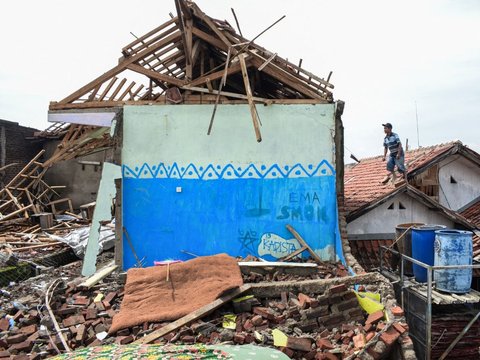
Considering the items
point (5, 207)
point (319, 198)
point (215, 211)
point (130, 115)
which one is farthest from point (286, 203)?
point (5, 207)

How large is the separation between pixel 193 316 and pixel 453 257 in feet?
18.5

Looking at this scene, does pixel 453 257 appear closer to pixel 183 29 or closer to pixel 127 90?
pixel 183 29

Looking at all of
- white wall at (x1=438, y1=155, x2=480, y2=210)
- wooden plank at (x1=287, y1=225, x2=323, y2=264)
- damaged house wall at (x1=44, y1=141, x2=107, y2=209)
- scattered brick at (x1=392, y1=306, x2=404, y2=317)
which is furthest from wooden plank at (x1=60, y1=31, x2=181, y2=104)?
white wall at (x1=438, y1=155, x2=480, y2=210)

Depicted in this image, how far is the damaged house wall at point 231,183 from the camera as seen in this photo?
844cm

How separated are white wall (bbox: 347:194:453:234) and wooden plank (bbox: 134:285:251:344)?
A: 630 centimetres

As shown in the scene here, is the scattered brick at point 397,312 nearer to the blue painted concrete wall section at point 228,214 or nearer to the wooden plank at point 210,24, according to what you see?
the blue painted concrete wall section at point 228,214

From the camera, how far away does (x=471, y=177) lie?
46.8 feet

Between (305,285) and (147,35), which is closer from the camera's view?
(305,285)

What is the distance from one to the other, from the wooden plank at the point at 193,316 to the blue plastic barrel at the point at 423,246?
4.63 metres

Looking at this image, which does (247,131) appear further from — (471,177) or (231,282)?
(471,177)

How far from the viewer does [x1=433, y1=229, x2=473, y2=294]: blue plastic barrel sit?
7965mm

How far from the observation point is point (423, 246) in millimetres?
8695

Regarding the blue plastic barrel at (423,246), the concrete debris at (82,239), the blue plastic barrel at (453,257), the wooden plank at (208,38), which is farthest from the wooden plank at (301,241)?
the concrete debris at (82,239)

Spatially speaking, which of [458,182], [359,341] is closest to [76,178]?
[359,341]
